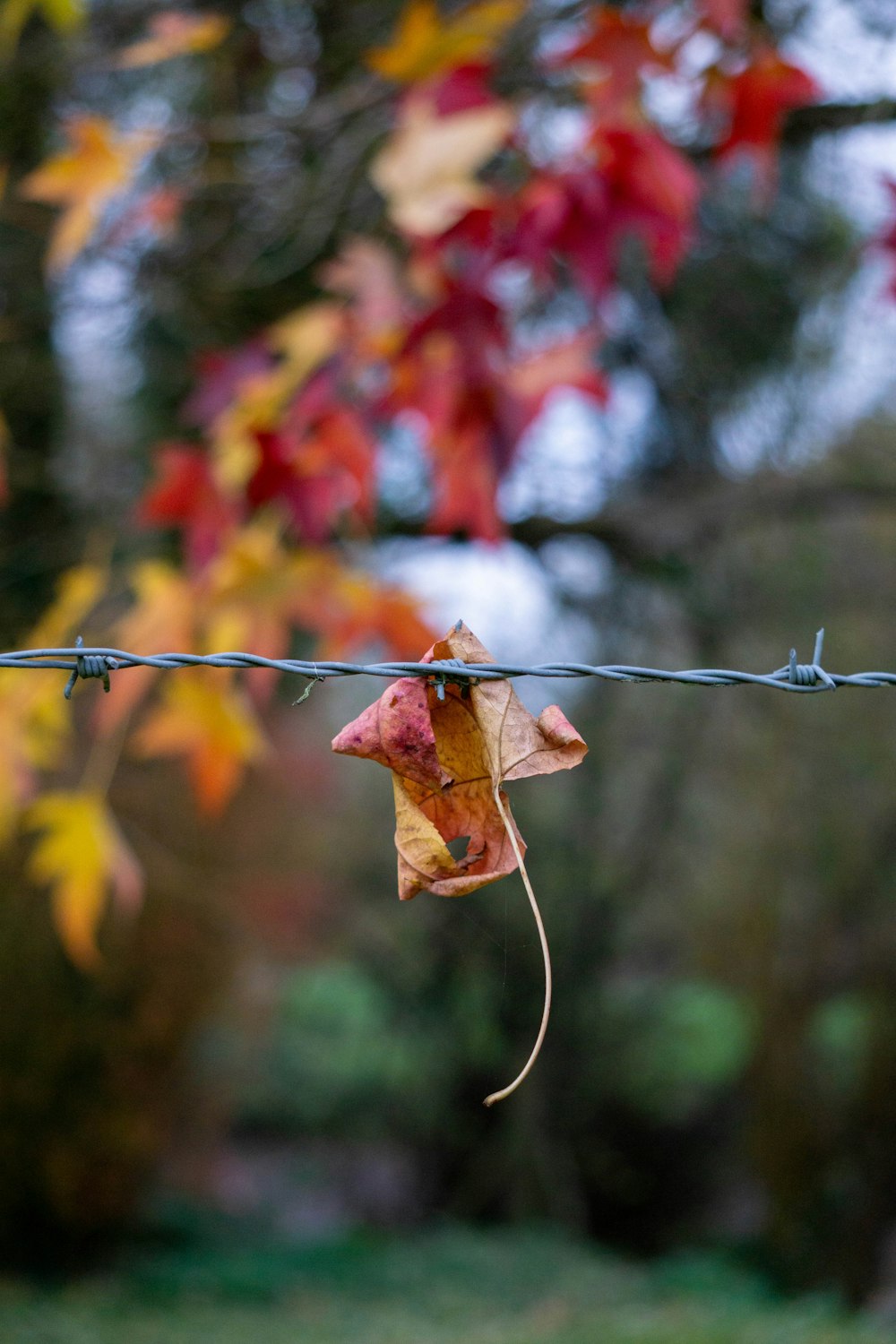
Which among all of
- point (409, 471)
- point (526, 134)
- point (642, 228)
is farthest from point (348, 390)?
point (409, 471)

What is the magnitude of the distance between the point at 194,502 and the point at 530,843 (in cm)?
290

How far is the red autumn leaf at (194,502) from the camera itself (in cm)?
161

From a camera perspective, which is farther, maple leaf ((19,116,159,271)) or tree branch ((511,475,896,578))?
tree branch ((511,475,896,578))

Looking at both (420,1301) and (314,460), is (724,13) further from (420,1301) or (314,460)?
(420,1301)

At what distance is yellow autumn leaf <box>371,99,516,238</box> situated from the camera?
1.26 metres

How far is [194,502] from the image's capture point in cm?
164

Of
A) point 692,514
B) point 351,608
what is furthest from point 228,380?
point 692,514

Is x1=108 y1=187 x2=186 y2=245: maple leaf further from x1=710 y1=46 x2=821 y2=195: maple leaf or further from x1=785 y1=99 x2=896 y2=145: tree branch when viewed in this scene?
x1=785 y1=99 x2=896 y2=145: tree branch

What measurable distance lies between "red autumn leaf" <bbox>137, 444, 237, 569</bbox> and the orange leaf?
1070 millimetres

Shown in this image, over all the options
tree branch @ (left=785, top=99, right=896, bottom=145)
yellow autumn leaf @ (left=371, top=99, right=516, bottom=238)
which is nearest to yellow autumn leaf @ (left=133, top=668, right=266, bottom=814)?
yellow autumn leaf @ (left=371, top=99, right=516, bottom=238)

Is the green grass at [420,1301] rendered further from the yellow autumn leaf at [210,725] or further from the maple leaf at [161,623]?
the maple leaf at [161,623]

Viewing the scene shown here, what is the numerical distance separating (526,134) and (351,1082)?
3993 millimetres

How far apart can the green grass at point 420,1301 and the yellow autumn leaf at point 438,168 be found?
2411 millimetres

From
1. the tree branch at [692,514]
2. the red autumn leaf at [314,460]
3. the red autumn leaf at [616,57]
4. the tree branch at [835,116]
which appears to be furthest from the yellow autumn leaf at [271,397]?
the tree branch at [692,514]
